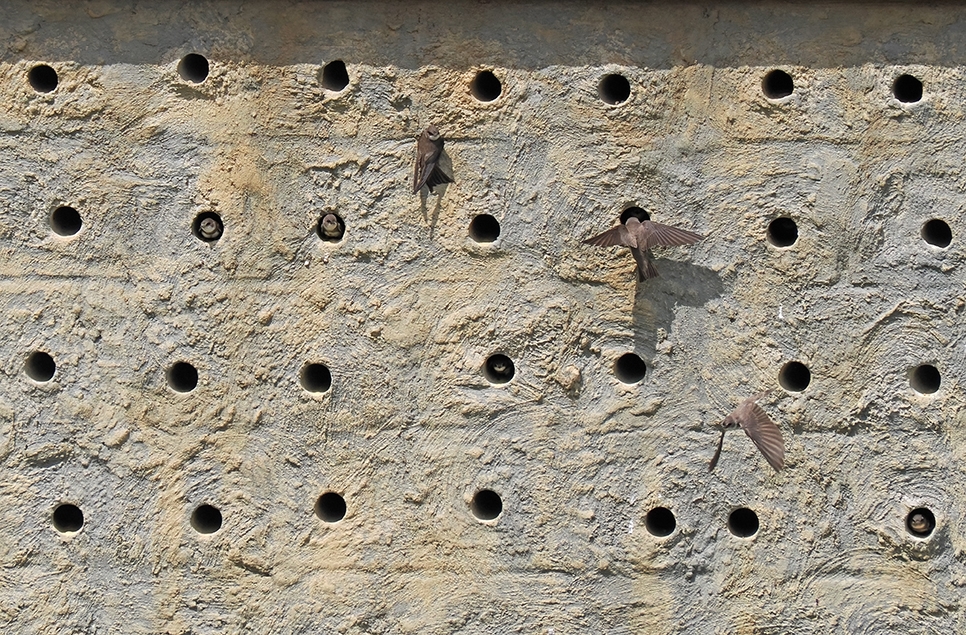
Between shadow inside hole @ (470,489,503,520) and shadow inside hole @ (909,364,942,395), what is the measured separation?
129 cm

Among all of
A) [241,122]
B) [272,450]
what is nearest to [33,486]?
[272,450]

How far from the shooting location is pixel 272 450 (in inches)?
137

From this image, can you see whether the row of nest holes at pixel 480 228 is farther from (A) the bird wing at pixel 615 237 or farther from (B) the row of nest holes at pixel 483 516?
(B) the row of nest holes at pixel 483 516

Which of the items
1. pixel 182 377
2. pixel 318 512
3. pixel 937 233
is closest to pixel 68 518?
pixel 182 377

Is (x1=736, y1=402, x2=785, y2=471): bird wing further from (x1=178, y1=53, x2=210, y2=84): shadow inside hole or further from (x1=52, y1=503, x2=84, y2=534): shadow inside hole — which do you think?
(x1=52, y1=503, x2=84, y2=534): shadow inside hole

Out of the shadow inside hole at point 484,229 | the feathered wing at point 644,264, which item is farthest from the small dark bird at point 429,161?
the feathered wing at point 644,264

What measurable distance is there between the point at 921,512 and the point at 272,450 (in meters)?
1.95

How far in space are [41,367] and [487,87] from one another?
1.64 m

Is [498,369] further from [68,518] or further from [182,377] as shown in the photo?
[68,518]

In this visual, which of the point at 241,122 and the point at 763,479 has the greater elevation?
the point at 241,122

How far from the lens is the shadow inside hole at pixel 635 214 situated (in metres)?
3.43

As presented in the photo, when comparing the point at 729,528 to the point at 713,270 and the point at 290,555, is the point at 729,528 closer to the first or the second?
the point at 713,270

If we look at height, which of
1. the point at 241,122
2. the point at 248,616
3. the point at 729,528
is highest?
the point at 241,122

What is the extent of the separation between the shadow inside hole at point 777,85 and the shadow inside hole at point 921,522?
51.2 inches
